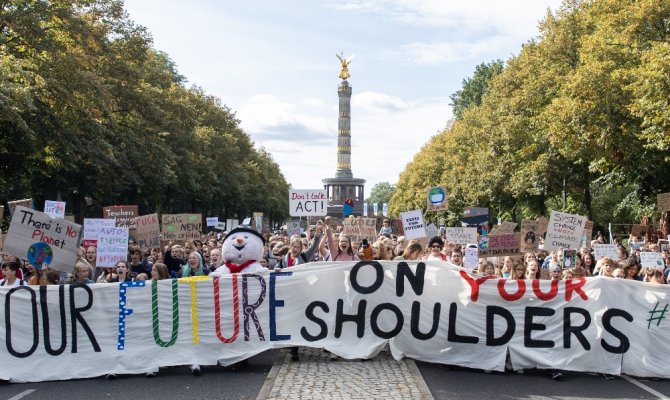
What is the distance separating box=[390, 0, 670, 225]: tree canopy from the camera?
1201 inches

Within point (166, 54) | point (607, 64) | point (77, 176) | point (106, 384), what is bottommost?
point (106, 384)

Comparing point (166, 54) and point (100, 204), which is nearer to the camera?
point (100, 204)

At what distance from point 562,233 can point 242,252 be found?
23.4 ft

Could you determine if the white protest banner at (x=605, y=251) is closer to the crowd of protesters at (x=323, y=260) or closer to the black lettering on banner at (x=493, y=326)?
the crowd of protesters at (x=323, y=260)

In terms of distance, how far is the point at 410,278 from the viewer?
455 inches

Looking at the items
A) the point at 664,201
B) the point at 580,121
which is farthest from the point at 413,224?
the point at 580,121

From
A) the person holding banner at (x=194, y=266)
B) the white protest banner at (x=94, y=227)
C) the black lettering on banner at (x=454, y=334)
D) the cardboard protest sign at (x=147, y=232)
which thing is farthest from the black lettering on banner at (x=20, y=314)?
the cardboard protest sign at (x=147, y=232)

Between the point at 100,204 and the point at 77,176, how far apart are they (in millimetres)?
10034

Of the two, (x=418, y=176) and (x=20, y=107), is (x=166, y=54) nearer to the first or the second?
(x=418, y=176)

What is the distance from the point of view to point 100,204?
1863 inches

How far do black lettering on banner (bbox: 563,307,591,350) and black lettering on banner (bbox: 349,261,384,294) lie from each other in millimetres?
2254

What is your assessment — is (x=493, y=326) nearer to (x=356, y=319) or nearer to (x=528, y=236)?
(x=356, y=319)

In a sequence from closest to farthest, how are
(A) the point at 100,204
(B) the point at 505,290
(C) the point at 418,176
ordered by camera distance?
(B) the point at 505,290 → (A) the point at 100,204 → (C) the point at 418,176

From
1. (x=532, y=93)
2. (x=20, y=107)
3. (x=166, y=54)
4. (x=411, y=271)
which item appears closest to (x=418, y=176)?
(x=166, y=54)
